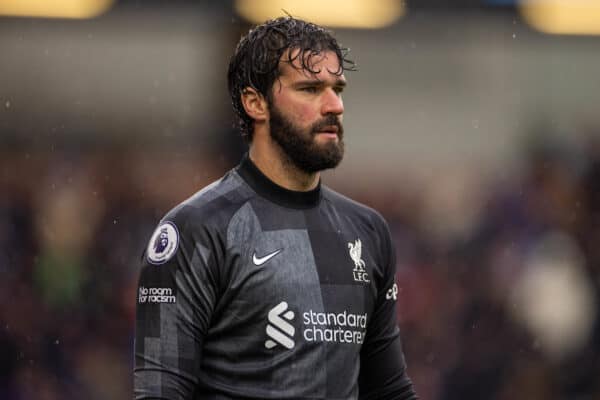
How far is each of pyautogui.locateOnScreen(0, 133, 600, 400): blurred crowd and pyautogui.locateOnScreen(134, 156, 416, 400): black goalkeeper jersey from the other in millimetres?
4933

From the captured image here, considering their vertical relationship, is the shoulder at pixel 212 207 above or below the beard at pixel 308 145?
below

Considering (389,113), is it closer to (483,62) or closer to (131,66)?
(483,62)

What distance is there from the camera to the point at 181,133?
8.95 m

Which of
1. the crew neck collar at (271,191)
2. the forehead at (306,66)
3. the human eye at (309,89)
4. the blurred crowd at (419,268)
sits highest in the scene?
the forehead at (306,66)

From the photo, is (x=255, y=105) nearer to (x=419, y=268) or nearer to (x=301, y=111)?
(x=301, y=111)

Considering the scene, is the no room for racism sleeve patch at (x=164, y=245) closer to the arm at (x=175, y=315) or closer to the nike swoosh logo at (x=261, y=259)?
the arm at (x=175, y=315)

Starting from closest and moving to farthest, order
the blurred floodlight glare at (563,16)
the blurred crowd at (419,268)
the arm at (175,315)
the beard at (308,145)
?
the arm at (175,315) → the beard at (308,145) → the blurred crowd at (419,268) → the blurred floodlight glare at (563,16)

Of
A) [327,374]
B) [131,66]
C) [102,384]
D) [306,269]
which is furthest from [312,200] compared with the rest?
[131,66]

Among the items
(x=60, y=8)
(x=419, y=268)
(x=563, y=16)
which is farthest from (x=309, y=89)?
(x=563, y=16)

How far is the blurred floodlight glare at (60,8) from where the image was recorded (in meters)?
8.95

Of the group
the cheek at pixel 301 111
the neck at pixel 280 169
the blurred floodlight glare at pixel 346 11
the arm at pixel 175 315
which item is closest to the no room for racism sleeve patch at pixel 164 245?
the arm at pixel 175 315

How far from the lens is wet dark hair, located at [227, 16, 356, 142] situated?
376cm

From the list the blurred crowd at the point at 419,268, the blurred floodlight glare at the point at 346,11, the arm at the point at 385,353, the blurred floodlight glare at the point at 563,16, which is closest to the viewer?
the arm at the point at 385,353

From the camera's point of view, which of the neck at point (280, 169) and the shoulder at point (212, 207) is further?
the neck at point (280, 169)
